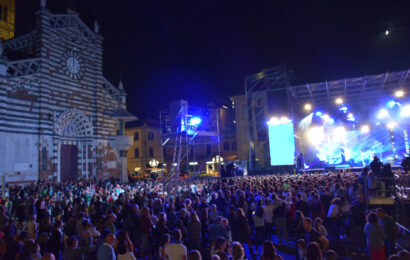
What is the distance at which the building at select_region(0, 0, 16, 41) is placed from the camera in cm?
3447

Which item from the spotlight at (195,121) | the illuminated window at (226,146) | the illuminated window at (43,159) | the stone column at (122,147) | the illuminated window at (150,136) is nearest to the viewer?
the spotlight at (195,121)

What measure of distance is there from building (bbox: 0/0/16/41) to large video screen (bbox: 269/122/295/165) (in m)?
30.6

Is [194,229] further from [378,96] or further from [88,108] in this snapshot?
[378,96]

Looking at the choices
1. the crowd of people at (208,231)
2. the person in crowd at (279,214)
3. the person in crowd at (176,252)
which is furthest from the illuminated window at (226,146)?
the person in crowd at (176,252)

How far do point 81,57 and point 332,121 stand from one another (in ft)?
87.3

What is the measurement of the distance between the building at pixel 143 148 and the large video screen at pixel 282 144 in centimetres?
2676

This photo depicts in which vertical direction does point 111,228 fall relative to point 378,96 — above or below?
below

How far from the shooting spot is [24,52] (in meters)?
25.9

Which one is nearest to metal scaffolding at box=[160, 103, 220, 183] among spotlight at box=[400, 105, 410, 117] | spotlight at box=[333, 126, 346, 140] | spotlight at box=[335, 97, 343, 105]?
spotlight at box=[335, 97, 343, 105]

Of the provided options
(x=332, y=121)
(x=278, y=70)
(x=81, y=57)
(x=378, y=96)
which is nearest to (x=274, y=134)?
(x=278, y=70)

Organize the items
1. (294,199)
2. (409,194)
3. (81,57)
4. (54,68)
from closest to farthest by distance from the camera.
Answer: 1. (294,199)
2. (409,194)
3. (54,68)
4. (81,57)

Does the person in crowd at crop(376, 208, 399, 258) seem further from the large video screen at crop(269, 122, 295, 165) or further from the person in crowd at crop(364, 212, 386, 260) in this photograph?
the large video screen at crop(269, 122, 295, 165)

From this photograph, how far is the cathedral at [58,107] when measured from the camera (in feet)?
72.9

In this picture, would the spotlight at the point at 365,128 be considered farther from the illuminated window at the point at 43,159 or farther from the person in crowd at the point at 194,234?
the illuminated window at the point at 43,159
